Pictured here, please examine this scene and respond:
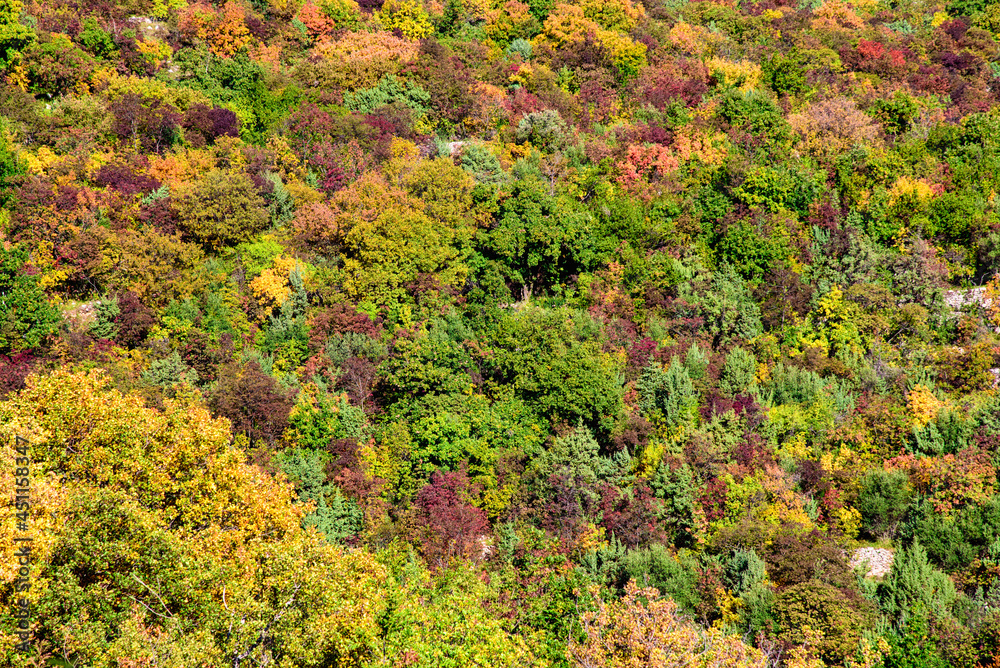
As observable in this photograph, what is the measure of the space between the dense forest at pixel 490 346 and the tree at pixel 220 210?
18 centimetres

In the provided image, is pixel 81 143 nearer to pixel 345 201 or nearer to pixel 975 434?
pixel 345 201

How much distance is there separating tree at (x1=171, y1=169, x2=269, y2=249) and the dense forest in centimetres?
18

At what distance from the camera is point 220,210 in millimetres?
52375

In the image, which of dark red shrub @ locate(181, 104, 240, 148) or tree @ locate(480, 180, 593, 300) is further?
dark red shrub @ locate(181, 104, 240, 148)

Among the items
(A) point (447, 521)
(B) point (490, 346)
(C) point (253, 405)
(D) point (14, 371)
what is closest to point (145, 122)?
(D) point (14, 371)

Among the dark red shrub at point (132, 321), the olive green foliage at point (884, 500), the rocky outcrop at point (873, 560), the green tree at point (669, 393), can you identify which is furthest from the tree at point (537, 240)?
the rocky outcrop at point (873, 560)

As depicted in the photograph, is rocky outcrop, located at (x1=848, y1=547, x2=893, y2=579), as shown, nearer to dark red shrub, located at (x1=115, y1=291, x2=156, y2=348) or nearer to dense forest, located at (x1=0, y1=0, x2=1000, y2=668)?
dense forest, located at (x1=0, y1=0, x2=1000, y2=668)

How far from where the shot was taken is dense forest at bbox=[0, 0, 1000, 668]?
2866 cm

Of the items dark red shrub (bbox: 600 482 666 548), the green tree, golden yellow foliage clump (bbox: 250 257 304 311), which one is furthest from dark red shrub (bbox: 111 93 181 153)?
dark red shrub (bbox: 600 482 666 548)

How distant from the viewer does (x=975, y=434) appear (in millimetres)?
44656

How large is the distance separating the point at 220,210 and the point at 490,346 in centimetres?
1761

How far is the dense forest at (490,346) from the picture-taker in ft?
94.0

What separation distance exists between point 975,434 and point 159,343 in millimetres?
41365

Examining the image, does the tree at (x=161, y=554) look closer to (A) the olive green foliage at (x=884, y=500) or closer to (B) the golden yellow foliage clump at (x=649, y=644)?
(B) the golden yellow foliage clump at (x=649, y=644)
